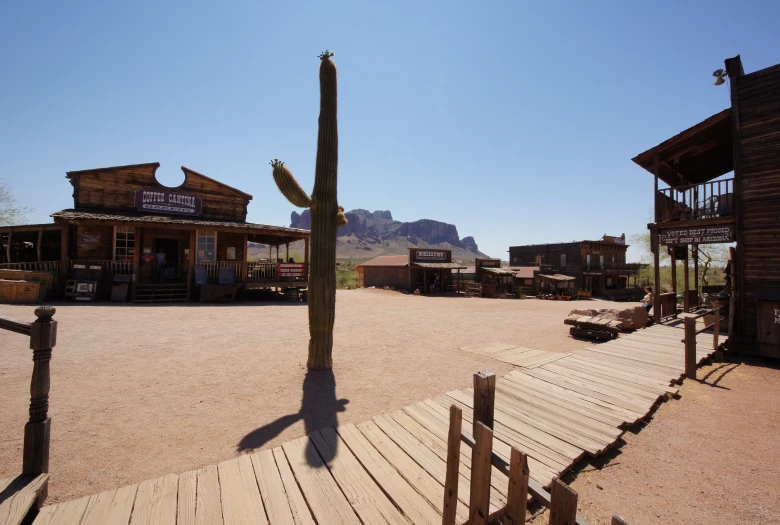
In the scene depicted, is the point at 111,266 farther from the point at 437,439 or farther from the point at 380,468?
the point at 437,439

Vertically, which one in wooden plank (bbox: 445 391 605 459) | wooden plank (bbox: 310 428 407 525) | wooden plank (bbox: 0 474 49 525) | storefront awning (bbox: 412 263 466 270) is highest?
storefront awning (bbox: 412 263 466 270)

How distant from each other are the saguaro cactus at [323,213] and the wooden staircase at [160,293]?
40.3 ft

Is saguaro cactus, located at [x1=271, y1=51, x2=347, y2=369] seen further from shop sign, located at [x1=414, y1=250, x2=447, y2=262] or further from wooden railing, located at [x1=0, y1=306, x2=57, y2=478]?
shop sign, located at [x1=414, y1=250, x2=447, y2=262]

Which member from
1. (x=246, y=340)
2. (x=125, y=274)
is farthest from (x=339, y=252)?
(x=246, y=340)

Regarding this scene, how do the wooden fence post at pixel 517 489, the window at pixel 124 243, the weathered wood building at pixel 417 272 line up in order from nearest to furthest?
the wooden fence post at pixel 517 489 → the window at pixel 124 243 → the weathered wood building at pixel 417 272

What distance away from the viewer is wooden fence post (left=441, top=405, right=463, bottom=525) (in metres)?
2.45

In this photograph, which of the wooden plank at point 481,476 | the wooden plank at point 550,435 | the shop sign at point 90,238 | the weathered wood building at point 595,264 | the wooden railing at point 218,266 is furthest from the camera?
the weathered wood building at point 595,264

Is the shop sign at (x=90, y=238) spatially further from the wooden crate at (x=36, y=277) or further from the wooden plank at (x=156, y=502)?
the wooden plank at (x=156, y=502)

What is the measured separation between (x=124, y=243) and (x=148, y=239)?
1.05 metres

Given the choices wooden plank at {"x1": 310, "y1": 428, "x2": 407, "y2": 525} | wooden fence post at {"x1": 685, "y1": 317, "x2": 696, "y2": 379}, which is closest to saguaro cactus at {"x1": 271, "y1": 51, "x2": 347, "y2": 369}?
wooden plank at {"x1": 310, "y1": 428, "x2": 407, "y2": 525}

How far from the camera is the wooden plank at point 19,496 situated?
7.81 ft

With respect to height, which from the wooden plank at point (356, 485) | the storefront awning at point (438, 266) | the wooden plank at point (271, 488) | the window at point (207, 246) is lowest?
the wooden plank at point (356, 485)

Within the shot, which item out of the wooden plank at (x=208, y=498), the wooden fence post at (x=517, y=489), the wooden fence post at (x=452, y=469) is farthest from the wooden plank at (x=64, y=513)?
the wooden fence post at (x=517, y=489)

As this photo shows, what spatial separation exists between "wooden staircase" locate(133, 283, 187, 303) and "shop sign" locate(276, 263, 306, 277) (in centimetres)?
456
